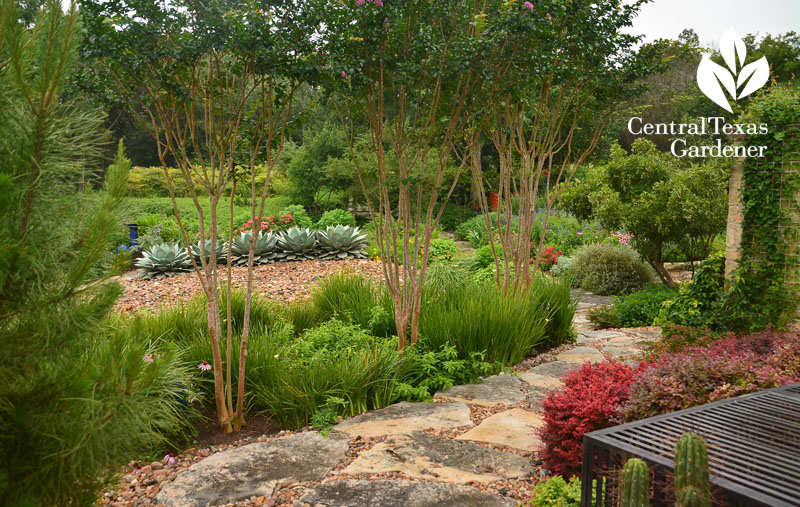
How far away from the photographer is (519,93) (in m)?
5.01

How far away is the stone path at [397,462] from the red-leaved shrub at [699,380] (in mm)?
628

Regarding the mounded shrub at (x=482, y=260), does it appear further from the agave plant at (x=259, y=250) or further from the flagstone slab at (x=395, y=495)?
the flagstone slab at (x=395, y=495)

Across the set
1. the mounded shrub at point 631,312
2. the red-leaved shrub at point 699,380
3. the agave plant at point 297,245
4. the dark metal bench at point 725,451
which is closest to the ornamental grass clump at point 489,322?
the red-leaved shrub at point 699,380

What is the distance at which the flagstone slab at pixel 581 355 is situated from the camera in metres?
5.18

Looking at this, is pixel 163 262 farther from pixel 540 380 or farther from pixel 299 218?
pixel 540 380

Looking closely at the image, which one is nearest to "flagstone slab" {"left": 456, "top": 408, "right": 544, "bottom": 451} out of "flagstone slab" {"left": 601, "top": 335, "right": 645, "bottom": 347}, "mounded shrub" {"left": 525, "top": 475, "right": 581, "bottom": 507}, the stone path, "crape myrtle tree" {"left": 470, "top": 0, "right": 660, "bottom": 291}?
the stone path

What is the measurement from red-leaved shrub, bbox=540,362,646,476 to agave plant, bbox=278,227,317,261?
20.6 feet

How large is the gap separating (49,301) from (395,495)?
174 centimetres

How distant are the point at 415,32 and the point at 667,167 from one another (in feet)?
21.4

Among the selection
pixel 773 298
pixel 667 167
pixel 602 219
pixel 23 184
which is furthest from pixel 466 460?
pixel 667 167

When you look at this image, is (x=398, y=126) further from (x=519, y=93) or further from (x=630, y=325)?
(x=630, y=325)

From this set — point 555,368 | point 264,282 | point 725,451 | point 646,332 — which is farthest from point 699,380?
point 264,282

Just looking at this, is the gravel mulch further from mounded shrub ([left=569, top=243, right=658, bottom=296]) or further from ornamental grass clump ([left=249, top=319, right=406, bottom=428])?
mounded shrub ([left=569, top=243, right=658, bottom=296])

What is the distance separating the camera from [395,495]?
8.59 ft
